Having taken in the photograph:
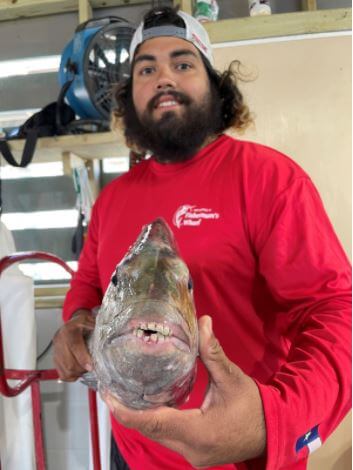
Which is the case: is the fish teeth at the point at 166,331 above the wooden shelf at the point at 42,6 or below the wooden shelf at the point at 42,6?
below

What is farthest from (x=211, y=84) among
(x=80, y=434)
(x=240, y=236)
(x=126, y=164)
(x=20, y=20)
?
(x=80, y=434)

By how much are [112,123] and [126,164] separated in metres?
0.52

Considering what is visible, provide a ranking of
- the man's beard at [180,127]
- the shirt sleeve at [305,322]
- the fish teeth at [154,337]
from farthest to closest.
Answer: the man's beard at [180,127] → the shirt sleeve at [305,322] → the fish teeth at [154,337]

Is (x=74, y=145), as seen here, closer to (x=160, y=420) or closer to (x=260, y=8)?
(x=260, y=8)

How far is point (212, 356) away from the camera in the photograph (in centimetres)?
44

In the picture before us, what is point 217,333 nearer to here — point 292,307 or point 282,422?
point 292,307

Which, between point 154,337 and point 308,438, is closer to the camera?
point 154,337

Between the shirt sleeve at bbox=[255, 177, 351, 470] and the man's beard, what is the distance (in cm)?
34

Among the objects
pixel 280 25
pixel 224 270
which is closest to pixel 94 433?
pixel 224 270

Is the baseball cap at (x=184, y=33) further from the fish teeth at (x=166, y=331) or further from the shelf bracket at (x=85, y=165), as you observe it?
the fish teeth at (x=166, y=331)

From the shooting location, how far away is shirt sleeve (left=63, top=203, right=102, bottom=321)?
1093 millimetres

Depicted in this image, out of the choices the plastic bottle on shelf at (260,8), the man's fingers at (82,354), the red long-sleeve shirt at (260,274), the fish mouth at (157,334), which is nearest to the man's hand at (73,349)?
the man's fingers at (82,354)

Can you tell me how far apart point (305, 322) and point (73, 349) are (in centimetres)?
45

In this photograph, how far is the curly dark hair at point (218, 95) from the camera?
3.83 ft
